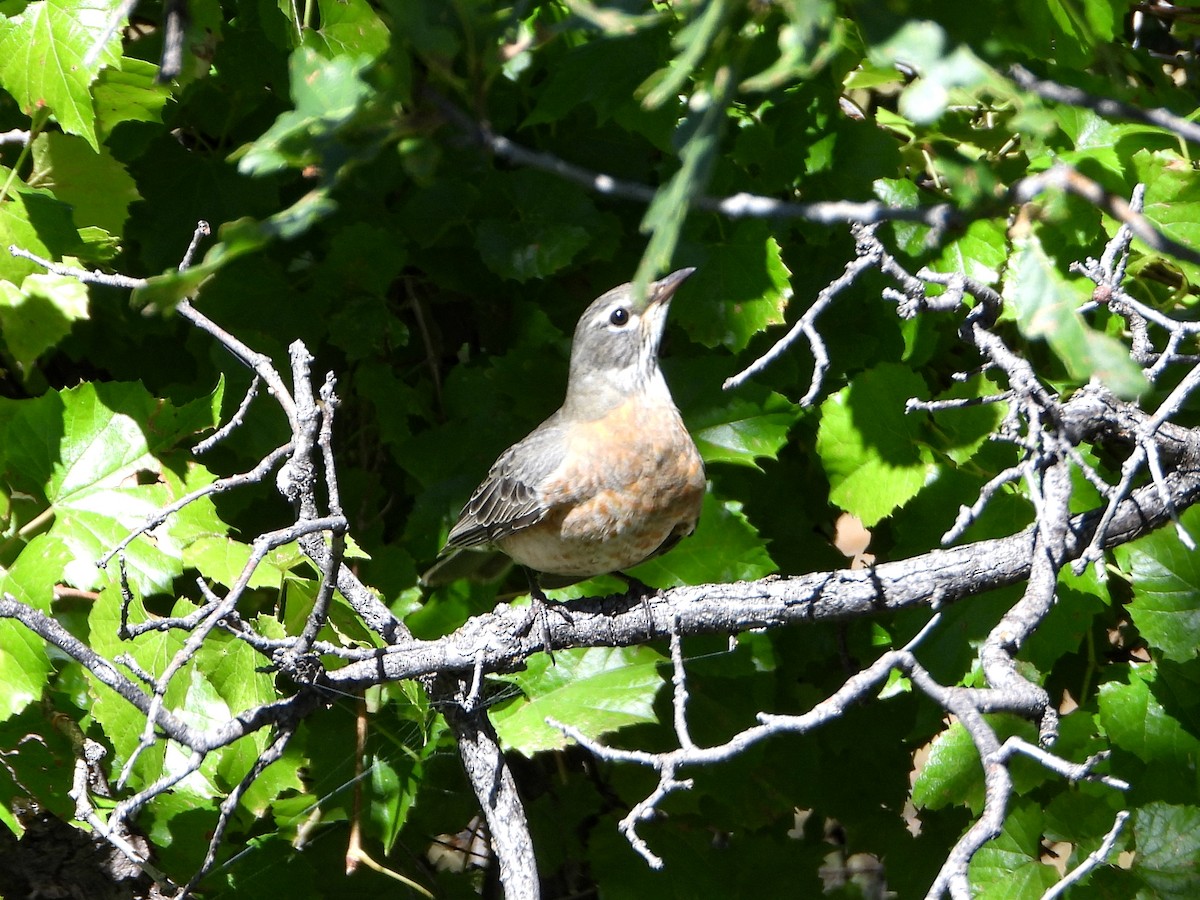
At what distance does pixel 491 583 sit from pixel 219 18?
1.78 m

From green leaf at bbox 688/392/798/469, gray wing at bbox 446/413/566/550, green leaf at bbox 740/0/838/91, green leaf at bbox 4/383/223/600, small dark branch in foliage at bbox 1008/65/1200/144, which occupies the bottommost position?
gray wing at bbox 446/413/566/550

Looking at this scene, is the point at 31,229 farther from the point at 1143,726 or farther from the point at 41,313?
the point at 1143,726

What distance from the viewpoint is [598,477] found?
321cm

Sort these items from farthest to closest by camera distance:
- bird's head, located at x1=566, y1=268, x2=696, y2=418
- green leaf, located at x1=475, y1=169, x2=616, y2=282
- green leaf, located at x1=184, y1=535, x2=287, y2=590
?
bird's head, located at x1=566, y1=268, x2=696, y2=418 < green leaf, located at x1=475, y1=169, x2=616, y2=282 < green leaf, located at x1=184, y1=535, x2=287, y2=590

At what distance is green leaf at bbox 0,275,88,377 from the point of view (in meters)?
2.67

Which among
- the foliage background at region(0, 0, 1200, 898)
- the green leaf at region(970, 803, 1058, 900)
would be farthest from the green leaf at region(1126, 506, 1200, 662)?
the green leaf at region(970, 803, 1058, 900)

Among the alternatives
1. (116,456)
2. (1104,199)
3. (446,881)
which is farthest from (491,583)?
(1104,199)

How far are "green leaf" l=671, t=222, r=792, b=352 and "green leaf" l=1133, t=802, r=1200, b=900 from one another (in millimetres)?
1451

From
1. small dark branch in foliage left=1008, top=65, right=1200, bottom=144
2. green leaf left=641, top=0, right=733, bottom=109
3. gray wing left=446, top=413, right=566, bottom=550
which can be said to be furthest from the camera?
gray wing left=446, top=413, right=566, bottom=550

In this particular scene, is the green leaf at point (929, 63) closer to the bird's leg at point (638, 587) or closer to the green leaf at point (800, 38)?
the green leaf at point (800, 38)

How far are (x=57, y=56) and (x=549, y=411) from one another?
64.1 inches

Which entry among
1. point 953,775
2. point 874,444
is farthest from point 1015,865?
point 874,444

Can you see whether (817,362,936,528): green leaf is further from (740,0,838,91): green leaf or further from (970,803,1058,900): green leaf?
(740,0,838,91): green leaf

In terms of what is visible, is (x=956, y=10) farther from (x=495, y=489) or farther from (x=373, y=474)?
(x=373, y=474)
